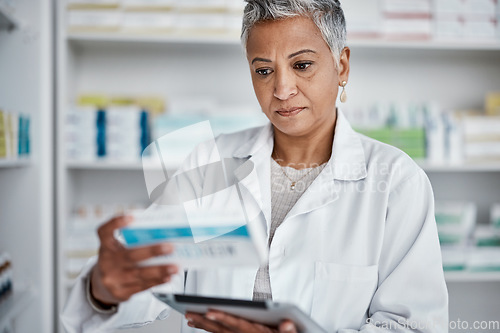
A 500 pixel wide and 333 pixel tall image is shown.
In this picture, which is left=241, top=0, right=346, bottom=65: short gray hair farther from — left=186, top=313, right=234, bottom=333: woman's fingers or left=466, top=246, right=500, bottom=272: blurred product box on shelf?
left=466, top=246, right=500, bottom=272: blurred product box on shelf

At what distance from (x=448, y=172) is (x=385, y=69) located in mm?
658

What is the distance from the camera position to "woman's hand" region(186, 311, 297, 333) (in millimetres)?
810

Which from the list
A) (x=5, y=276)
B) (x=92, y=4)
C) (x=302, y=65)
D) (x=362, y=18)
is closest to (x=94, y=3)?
(x=92, y=4)

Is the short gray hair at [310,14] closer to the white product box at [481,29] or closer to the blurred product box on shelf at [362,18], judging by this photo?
Result: the blurred product box on shelf at [362,18]

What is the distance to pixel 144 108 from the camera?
7.24ft

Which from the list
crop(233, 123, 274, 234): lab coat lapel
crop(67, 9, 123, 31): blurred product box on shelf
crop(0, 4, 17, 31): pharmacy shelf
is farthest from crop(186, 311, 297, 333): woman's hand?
crop(67, 9, 123, 31): blurred product box on shelf

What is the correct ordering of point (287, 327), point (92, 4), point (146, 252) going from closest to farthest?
1. point (146, 252)
2. point (287, 327)
3. point (92, 4)

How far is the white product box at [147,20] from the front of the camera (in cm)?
221

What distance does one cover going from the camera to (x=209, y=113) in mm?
2199

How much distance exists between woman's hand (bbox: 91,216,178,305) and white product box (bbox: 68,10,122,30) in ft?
5.43

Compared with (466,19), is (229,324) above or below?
below

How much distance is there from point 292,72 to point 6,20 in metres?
1.41

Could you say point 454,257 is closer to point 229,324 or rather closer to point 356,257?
point 356,257

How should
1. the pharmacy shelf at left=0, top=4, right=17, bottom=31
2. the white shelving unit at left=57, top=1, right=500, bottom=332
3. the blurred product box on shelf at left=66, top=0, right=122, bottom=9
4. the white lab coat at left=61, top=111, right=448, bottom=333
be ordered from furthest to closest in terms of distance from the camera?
the white shelving unit at left=57, top=1, right=500, bottom=332, the blurred product box on shelf at left=66, top=0, right=122, bottom=9, the pharmacy shelf at left=0, top=4, right=17, bottom=31, the white lab coat at left=61, top=111, right=448, bottom=333
